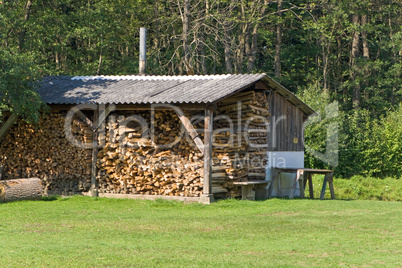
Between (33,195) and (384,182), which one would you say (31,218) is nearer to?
(33,195)

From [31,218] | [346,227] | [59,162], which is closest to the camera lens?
[346,227]

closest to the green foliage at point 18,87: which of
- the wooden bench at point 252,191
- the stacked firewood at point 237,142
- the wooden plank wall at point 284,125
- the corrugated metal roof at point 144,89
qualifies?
the corrugated metal roof at point 144,89

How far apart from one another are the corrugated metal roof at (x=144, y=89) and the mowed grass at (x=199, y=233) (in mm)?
2811

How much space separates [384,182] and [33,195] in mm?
16408

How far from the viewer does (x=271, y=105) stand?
18.1 metres

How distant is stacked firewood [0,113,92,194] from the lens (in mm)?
17047

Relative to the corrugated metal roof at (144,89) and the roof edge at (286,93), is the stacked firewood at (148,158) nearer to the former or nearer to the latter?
the corrugated metal roof at (144,89)

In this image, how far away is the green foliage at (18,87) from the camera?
15438mm

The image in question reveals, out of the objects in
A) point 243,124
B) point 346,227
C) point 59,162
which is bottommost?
point 346,227

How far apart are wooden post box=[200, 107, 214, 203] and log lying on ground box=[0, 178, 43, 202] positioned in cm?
465

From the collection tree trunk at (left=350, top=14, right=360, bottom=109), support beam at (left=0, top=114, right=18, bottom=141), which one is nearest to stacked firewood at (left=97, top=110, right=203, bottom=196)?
support beam at (left=0, top=114, right=18, bottom=141)

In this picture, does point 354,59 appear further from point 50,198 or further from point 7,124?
point 50,198

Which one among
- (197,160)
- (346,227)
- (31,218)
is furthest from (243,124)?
(31,218)

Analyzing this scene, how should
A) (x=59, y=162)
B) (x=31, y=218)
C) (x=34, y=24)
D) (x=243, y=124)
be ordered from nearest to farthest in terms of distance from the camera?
(x=31, y=218) < (x=243, y=124) < (x=59, y=162) < (x=34, y=24)
